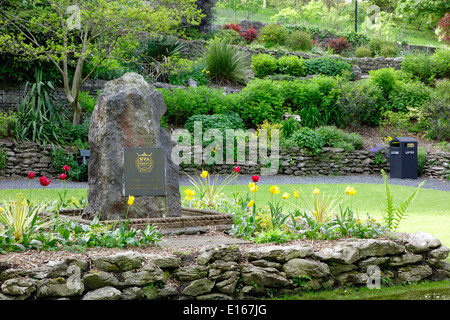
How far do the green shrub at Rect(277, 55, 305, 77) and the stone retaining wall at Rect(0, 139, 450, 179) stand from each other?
5.77 m

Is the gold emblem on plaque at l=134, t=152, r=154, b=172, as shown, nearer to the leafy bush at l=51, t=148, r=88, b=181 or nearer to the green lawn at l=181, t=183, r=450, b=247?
the green lawn at l=181, t=183, r=450, b=247

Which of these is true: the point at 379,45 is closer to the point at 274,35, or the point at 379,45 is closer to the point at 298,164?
the point at 274,35

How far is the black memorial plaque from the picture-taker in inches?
249

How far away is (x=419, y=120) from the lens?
17.1 metres

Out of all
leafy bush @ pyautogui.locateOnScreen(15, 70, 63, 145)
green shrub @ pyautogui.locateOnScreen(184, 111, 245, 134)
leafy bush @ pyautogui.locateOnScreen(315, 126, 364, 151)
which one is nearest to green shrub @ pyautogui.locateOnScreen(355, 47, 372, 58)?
leafy bush @ pyautogui.locateOnScreen(315, 126, 364, 151)

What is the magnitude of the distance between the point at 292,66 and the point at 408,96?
4498mm

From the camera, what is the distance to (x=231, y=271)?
15.7 ft

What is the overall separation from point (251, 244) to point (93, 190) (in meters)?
2.16

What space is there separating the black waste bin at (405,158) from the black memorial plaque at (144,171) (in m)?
9.55

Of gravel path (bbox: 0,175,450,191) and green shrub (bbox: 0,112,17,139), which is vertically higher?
green shrub (bbox: 0,112,17,139)

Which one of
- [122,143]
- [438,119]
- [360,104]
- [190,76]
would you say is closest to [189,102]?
[190,76]

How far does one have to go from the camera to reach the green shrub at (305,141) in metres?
15.0
